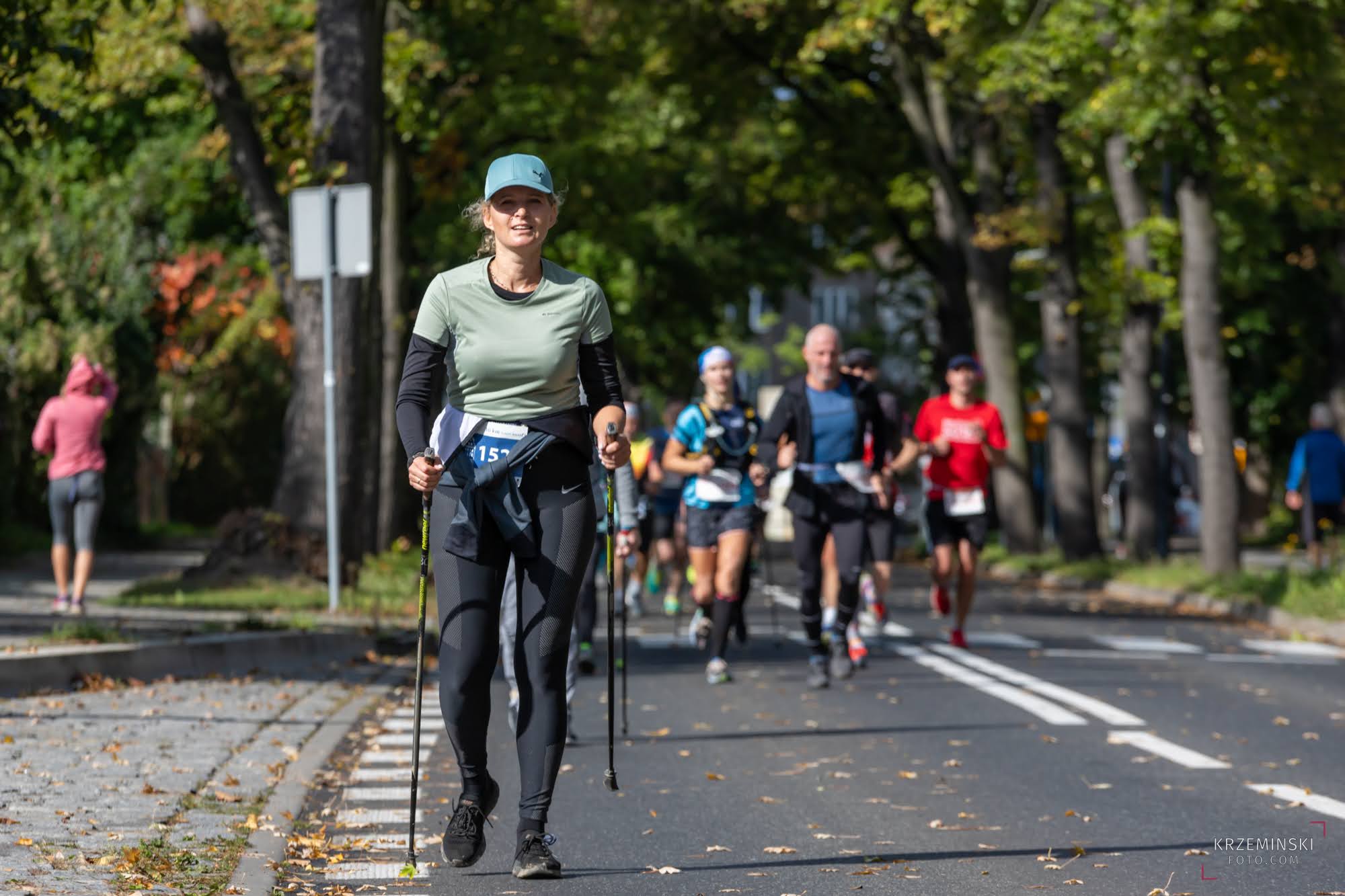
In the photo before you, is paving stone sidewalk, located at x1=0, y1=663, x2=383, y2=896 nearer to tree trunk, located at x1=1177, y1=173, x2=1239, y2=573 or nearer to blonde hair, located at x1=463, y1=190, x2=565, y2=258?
blonde hair, located at x1=463, y1=190, x2=565, y2=258

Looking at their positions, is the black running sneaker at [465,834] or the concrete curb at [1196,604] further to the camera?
the concrete curb at [1196,604]

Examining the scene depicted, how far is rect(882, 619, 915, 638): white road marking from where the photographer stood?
17500 millimetres

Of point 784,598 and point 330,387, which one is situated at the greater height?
point 330,387

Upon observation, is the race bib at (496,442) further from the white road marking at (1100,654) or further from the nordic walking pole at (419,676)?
the white road marking at (1100,654)

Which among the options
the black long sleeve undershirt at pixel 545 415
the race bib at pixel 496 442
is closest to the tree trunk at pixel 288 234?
the black long sleeve undershirt at pixel 545 415

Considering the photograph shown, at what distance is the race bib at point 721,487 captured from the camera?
13.3m

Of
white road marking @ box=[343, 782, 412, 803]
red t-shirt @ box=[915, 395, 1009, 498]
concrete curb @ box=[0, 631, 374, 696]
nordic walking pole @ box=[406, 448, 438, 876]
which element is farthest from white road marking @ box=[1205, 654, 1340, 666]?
nordic walking pole @ box=[406, 448, 438, 876]

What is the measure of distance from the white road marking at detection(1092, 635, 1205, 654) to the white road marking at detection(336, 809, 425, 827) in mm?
9163

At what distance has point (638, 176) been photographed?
107 feet

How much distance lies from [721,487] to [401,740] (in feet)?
11.8

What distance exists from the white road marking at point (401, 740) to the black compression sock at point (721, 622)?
8.97 ft

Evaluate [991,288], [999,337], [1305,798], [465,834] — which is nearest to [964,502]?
[1305,798]

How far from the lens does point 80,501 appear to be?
636 inches

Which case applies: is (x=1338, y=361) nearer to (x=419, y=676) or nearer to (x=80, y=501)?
(x=80, y=501)
